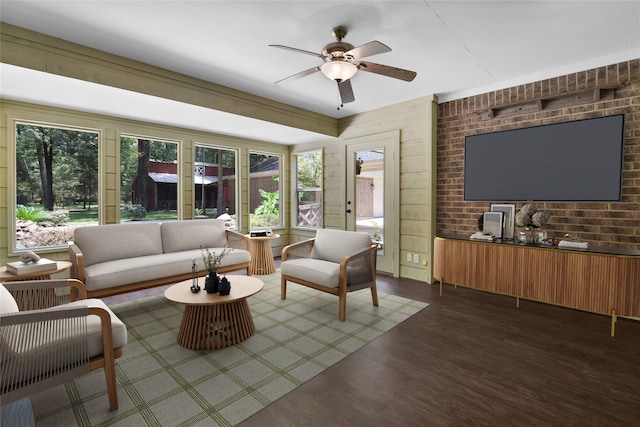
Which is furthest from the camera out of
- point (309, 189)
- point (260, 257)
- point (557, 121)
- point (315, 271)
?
point (309, 189)

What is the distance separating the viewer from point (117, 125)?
4.13 meters

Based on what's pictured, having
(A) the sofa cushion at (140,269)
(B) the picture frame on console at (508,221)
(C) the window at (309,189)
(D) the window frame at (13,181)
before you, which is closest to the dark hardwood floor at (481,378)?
(B) the picture frame on console at (508,221)

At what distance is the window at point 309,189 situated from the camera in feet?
19.4

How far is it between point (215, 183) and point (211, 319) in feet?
10.8

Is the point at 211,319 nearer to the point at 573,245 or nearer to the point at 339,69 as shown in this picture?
the point at 339,69

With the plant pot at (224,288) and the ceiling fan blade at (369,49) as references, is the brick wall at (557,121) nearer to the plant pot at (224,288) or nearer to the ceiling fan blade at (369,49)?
the ceiling fan blade at (369,49)

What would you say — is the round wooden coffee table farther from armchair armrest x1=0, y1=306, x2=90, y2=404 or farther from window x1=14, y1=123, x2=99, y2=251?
window x1=14, y1=123, x2=99, y2=251

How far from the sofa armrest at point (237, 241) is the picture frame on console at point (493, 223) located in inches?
126

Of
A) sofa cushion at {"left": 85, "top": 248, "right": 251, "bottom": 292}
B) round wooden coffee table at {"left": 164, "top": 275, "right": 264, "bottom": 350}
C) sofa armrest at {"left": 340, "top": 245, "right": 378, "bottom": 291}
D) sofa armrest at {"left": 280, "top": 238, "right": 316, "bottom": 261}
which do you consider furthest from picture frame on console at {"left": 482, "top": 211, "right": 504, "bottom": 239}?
sofa cushion at {"left": 85, "top": 248, "right": 251, "bottom": 292}

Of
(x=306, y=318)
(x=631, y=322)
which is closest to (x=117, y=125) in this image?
(x=306, y=318)

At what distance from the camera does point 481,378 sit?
6.82 feet

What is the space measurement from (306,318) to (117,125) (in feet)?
11.8

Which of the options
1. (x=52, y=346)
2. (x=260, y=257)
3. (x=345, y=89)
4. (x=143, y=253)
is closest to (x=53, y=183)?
(x=143, y=253)

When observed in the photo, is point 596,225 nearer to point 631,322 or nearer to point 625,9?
point 631,322
